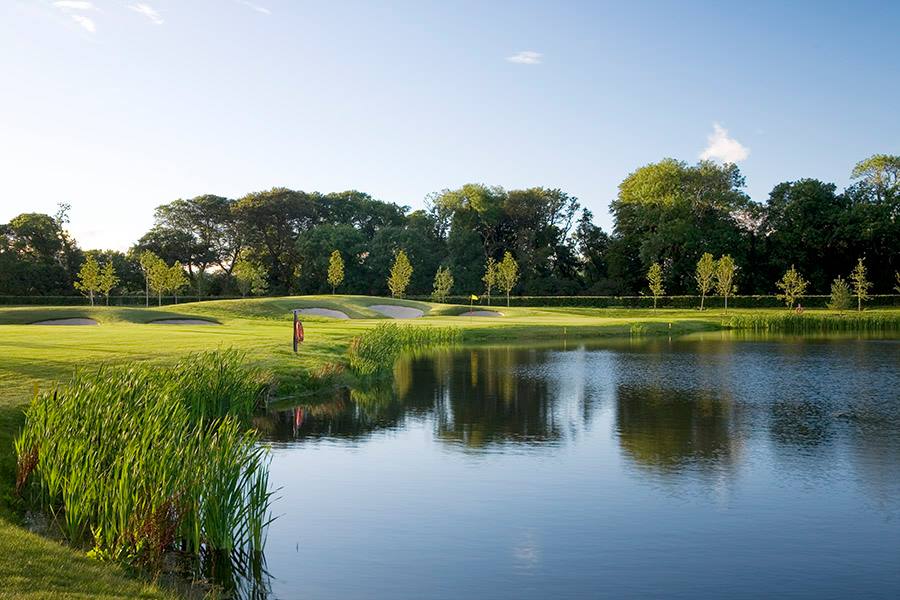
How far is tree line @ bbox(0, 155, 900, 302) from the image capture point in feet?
265

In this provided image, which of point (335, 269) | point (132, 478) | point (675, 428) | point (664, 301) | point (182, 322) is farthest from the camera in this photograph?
point (664, 301)

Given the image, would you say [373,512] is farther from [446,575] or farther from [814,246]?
[814,246]

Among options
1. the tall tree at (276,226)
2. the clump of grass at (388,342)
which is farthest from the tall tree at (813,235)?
the tall tree at (276,226)

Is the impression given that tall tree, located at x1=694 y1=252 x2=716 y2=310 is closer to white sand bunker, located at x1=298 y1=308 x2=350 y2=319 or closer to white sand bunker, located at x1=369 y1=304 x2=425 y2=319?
white sand bunker, located at x1=369 y1=304 x2=425 y2=319

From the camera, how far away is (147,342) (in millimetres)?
29000

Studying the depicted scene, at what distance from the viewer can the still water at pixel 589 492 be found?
10.0 meters

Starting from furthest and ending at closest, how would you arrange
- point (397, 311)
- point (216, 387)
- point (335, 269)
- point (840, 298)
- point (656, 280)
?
point (335, 269), point (656, 280), point (840, 298), point (397, 311), point (216, 387)

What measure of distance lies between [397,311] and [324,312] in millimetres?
7599

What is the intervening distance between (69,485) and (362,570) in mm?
3875

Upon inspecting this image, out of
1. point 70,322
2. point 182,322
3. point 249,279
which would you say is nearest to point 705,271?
point 249,279

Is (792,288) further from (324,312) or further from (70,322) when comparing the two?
(70,322)

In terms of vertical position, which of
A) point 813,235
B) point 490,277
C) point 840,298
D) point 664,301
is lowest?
point 664,301

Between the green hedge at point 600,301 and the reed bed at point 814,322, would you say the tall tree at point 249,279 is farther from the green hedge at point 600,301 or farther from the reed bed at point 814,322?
the reed bed at point 814,322

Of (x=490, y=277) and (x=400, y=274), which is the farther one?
(x=490, y=277)
